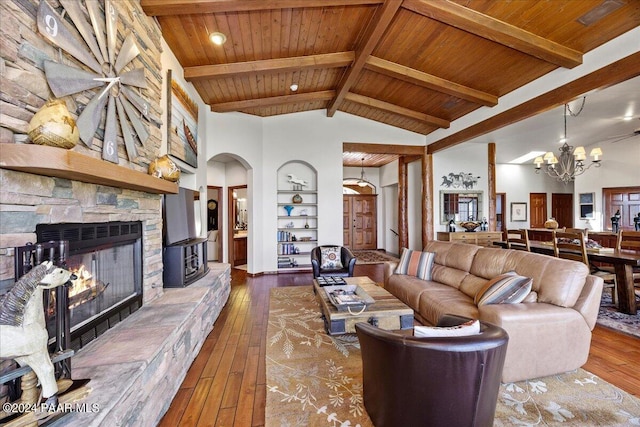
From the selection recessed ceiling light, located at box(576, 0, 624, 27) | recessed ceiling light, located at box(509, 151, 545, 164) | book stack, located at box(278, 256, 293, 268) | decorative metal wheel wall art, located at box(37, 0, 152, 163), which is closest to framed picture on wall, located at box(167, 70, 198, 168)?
decorative metal wheel wall art, located at box(37, 0, 152, 163)

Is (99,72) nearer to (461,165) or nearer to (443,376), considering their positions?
(443,376)

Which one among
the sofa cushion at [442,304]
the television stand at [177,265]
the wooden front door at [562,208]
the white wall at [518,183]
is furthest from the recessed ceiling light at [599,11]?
the wooden front door at [562,208]

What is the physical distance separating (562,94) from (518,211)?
6256 mm

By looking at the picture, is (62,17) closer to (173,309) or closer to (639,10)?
(173,309)

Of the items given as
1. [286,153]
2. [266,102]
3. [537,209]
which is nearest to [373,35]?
[266,102]

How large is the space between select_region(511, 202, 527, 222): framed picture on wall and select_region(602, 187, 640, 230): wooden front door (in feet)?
6.21

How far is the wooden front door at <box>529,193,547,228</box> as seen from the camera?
29.5 feet

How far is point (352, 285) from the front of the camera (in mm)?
3256

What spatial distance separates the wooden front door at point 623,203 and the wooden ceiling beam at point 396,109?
4.98 meters

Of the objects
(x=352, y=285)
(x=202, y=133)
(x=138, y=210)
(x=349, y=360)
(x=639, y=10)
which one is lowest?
(x=349, y=360)

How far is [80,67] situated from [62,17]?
25 cm

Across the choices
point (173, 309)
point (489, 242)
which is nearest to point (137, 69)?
point (173, 309)

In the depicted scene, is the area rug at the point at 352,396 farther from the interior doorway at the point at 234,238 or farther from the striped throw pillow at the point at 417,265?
the interior doorway at the point at 234,238

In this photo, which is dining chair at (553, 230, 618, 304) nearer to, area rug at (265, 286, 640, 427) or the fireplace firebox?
area rug at (265, 286, 640, 427)
